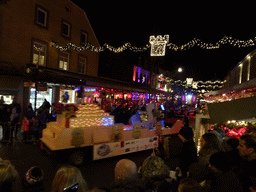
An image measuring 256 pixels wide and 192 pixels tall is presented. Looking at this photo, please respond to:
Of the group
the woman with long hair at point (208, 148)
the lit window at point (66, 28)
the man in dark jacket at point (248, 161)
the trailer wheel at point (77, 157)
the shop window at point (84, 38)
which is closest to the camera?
the man in dark jacket at point (248, 161)

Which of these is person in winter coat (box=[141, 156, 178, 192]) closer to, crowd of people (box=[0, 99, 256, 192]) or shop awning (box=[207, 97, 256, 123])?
crowd of people (box=[0, 99, 256, 192])

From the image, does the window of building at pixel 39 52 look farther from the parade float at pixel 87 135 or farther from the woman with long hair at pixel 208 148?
the woman with long hair at pixel 208 148

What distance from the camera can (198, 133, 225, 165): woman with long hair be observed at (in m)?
3.30

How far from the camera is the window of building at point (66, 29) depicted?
17.0 m

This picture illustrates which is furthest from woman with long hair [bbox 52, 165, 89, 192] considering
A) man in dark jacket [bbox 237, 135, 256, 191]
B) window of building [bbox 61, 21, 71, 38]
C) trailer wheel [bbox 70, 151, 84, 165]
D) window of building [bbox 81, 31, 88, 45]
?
window of building [bbox 81, 31, 88, 45]

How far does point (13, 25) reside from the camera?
13188 millimetres

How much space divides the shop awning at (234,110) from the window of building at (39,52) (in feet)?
47.6

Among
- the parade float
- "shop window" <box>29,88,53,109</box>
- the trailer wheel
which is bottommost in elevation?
the trailer wheel

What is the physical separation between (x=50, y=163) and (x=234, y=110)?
6.14 meters

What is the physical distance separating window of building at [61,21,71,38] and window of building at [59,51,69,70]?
168 cm

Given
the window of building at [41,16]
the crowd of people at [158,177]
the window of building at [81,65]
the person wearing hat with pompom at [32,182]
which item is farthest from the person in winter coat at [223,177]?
the window of building at [81,65]

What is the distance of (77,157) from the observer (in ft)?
21.6

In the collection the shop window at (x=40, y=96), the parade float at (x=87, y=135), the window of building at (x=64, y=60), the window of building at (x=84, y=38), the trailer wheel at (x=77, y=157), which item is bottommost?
the trailer wheel at (x=77, y=157)

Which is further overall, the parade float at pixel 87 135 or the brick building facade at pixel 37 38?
the brick building facade at pixel 37 38
